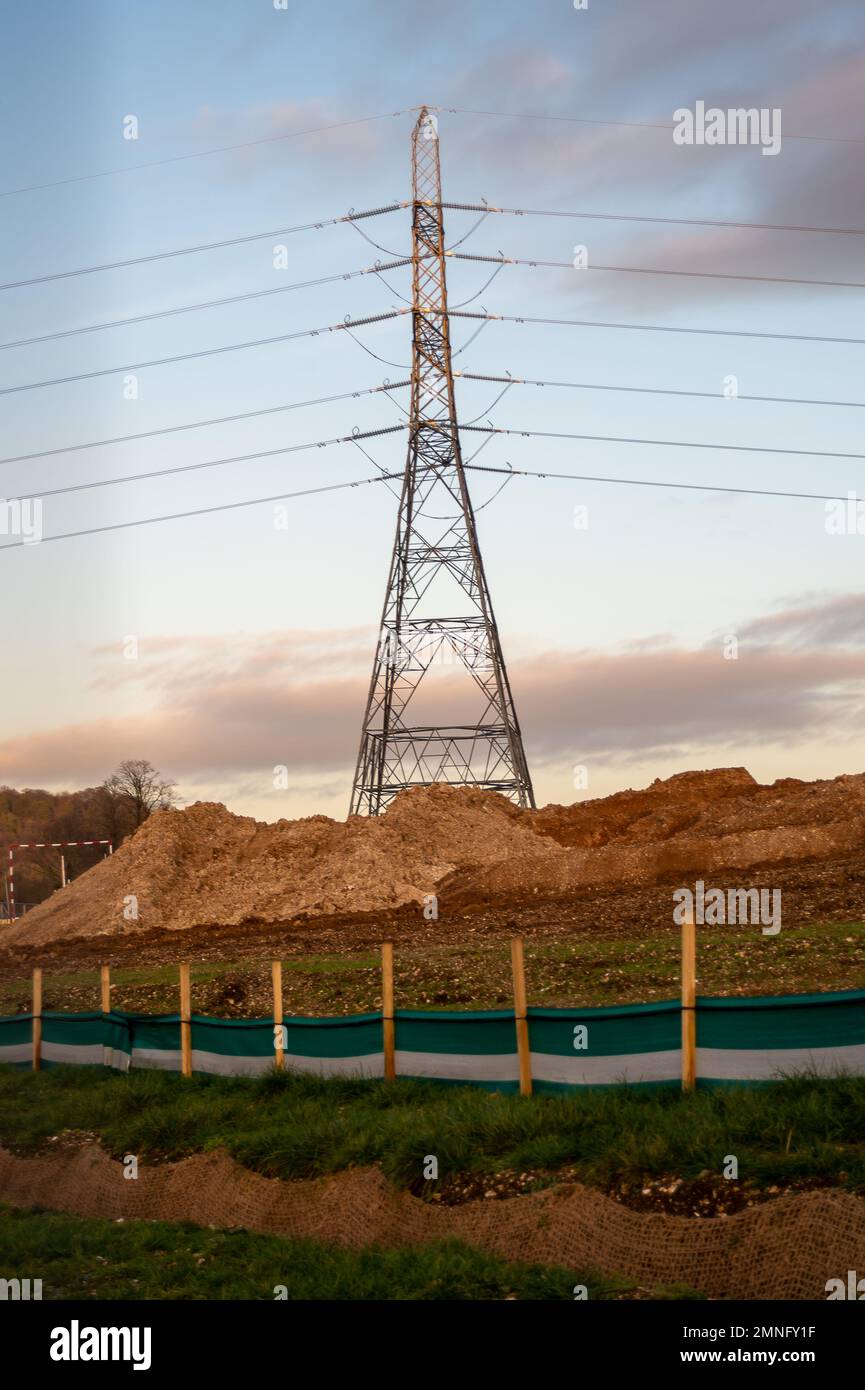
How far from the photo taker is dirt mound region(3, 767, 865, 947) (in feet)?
Result: 132

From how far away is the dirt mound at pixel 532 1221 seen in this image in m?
10.5

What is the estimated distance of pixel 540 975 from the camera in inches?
979

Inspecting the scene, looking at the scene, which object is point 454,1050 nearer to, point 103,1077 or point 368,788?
point 103,1077

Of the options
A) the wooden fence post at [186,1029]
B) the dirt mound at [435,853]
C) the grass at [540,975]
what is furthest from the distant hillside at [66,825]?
the wooden fence post at [186,1029]

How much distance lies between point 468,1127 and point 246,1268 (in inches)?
118

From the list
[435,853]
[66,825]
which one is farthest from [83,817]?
[435,853]

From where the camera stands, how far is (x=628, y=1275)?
11.1 m

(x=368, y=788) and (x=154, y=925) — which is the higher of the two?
(x=368, y=788)

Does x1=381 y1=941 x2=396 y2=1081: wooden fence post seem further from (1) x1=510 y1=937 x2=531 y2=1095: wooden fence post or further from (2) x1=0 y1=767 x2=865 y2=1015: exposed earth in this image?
(2) x1=0 y1=767 x2=865 y2=1015: exposed earth

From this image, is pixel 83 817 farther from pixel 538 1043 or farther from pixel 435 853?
pixel 538 1043

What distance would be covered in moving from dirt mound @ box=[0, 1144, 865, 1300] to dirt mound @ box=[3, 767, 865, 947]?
23.8m

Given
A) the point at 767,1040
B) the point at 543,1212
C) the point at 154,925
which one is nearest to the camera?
the point at 543,1212

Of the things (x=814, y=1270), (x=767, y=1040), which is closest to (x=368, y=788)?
(x=767, y=1040)
